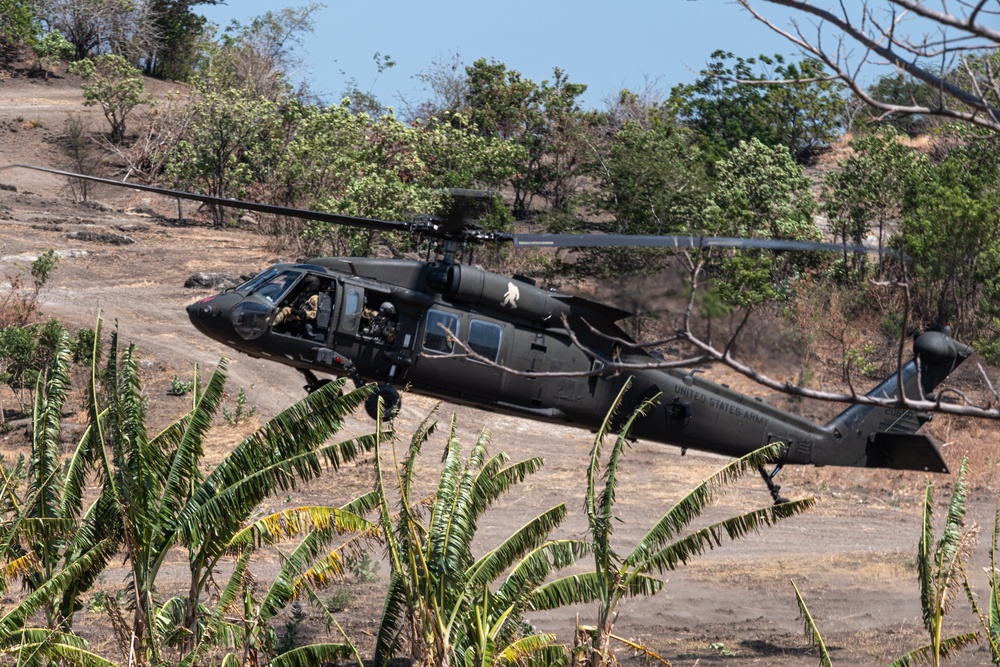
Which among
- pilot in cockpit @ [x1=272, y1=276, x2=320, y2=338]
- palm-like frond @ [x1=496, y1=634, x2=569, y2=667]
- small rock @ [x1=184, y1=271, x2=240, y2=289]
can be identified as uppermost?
pilot in cockpit @ [x1=272, y1=276, x2=320, y2=338]

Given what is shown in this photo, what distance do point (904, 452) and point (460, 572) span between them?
921cm

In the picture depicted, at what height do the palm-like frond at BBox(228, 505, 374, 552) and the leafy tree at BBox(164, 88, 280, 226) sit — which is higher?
the leafy tree at BBox(164, 88, 280, 226)

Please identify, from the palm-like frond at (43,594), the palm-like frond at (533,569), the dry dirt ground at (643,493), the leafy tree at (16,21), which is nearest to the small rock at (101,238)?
the dry dirt ground at (643,493)

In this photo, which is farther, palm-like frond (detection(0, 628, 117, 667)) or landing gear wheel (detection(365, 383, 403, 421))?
landing gear wheel (detection(365, 383, 403, 421))

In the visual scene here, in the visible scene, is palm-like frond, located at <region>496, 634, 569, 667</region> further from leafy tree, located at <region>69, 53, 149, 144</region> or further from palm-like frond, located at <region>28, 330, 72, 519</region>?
leafy tree, located at <region>69, 53, 149, 144</region>

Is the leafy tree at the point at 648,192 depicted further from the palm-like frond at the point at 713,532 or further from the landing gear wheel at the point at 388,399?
the palm-like frond at the point at 713,532

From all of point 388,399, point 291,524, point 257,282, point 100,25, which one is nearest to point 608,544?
point 291,524

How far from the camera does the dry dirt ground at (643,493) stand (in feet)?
52.9

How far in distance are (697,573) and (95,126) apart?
38.5 metres

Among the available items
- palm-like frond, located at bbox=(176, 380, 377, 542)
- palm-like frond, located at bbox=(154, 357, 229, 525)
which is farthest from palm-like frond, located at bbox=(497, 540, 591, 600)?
palm-like frond, located at bbox=(154, 357, 229, 525)

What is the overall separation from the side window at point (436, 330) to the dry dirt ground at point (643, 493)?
323 centimetres

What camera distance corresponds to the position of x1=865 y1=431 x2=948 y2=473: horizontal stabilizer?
17.2 metres

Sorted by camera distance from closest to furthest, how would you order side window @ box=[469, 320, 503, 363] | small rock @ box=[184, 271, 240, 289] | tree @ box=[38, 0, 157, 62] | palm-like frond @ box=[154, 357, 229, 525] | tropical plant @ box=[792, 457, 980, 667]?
tropical plant @ box=[792, 457, 980, 667] → palm-like frond @ box=[154, 357, 229, 525] → side window @ box=[469, 320, 503, 363] → small rock @ box=[184, 271, 240, 289] → tree @ box=[38, 0, 157, 62]

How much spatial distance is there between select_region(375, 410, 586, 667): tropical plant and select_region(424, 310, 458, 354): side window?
366cm
